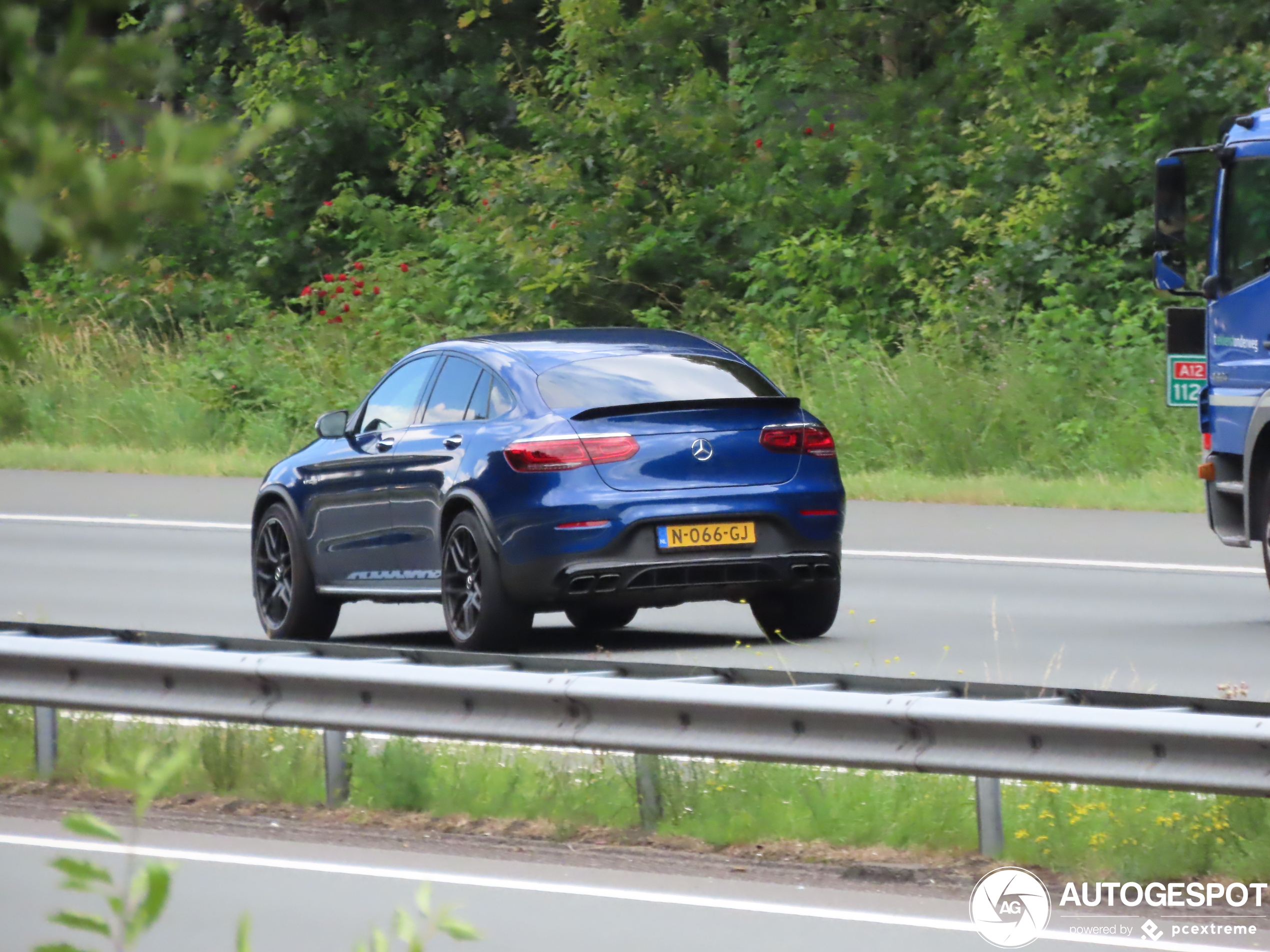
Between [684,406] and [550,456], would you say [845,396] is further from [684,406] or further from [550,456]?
[550,456]

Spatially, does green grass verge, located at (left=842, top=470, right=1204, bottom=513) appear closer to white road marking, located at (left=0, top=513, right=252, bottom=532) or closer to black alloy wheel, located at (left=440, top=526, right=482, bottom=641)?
white road marking, located at (left=0, top=513, right=252, bottom=532)

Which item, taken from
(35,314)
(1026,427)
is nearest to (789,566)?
(35,314)

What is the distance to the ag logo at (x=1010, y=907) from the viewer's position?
6055 millimetres

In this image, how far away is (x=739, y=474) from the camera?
11398 mm

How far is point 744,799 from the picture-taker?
7.59m

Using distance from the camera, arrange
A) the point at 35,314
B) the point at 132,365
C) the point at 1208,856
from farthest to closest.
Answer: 1. the point at 132,365
2. the point at 1208,856
3. the point at 35,314

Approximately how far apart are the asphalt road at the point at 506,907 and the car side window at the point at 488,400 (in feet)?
14.8

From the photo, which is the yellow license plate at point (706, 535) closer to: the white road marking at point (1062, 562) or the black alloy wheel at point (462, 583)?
the black alloy wheel at point (462, 583)

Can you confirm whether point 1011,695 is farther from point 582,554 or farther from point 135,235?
point 135,235

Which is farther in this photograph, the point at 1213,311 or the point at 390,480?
the point at 1213,311

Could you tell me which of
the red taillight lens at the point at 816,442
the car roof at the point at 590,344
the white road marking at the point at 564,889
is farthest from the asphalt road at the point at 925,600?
the white road marking at the point at 564,889

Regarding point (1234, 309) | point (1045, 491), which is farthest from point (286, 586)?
Answer: point (1045, 491)

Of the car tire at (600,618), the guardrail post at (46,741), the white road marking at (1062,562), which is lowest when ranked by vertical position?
the white road marking at (1062,562)

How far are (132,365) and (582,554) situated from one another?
2039 centimetres
